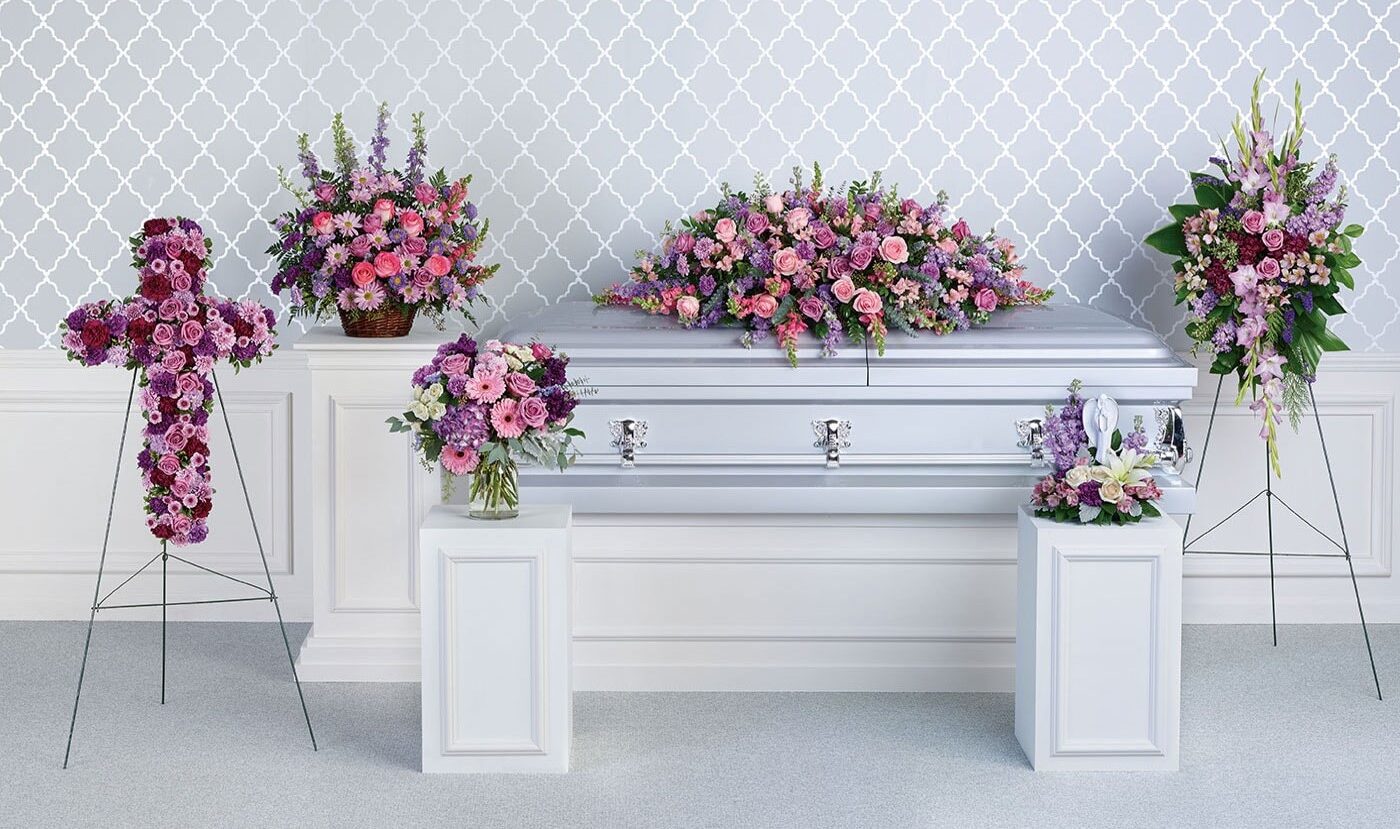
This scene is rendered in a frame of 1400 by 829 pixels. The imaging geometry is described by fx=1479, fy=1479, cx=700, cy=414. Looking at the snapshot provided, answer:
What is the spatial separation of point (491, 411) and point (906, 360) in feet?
3.53

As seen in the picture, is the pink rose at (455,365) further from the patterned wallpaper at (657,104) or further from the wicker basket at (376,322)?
the patterned wallpaper at (657,104)

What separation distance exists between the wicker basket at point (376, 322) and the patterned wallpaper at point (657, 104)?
0.61 metres

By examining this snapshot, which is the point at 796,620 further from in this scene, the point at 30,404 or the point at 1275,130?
the point at 30,404

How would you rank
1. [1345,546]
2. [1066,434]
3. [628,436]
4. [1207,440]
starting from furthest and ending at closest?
[1207,440], [1345,546], [628,436], [1066,434]

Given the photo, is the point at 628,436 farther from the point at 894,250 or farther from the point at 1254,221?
the point at 1254,221

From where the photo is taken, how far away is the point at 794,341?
3.62m

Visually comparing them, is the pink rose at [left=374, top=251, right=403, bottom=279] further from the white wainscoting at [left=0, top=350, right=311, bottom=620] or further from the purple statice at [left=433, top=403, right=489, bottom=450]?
the white wainscoting at [left=0, top=350, right=311, bottom=620]

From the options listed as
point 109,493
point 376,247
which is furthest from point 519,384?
point 109,493

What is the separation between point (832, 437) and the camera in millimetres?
3643

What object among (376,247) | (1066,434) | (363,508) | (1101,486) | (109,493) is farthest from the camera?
(109,493)

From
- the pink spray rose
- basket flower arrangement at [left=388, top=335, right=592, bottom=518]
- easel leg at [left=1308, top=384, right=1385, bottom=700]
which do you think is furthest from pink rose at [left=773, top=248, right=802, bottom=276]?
easel leg at [left=1308, top=384, right=1385, bottom=700]

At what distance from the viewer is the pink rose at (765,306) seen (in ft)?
12.0

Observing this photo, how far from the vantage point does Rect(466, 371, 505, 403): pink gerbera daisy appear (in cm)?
313

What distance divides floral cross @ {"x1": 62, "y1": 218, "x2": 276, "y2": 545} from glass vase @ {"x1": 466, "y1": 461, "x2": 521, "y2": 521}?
63cm
